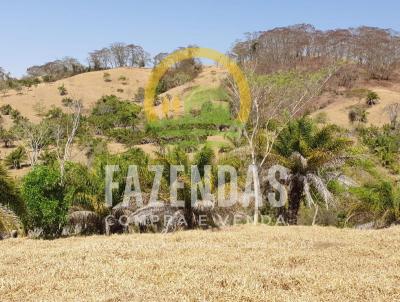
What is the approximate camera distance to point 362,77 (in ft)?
239

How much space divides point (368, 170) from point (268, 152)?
4693mm

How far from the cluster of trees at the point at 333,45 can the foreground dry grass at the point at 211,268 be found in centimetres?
6748

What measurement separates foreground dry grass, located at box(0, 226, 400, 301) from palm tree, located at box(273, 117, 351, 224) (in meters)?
3.38

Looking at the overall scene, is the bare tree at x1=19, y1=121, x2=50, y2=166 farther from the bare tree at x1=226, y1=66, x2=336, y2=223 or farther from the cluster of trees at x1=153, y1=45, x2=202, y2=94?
the cluster of trees at x1=153, y1=45, x2=202, y2=94

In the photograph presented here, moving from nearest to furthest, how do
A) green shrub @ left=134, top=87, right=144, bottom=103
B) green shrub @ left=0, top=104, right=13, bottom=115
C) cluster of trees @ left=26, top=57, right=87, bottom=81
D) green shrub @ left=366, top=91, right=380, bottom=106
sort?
green shrub @ left=366, top=91, right=380, bottom=106 < green shrub @ left=0, top=104, right=13, bottom=115 < green shrub @ left=134, top=87, right=144, bottom=103 < cluster of trees @ left=26, top=57, right=87, bottom=81

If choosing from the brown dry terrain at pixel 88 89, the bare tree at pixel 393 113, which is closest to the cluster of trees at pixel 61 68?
the brown dry terrain at pixel 88 89

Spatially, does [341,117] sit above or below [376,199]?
below

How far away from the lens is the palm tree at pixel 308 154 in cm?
1641

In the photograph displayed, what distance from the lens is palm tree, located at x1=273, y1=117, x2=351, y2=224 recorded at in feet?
53.8

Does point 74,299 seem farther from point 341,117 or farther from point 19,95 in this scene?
point 19,95

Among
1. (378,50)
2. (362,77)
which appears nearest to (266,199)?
(362,77)

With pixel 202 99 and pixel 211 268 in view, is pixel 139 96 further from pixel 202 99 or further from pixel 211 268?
pixel 211 268

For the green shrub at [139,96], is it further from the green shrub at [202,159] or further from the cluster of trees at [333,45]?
the green shrub at [202,159]

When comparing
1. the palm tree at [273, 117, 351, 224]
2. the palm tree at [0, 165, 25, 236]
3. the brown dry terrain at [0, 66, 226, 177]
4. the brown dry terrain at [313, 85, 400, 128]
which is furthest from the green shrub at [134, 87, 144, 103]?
the palm tree at [0, 165, 25, 236]
